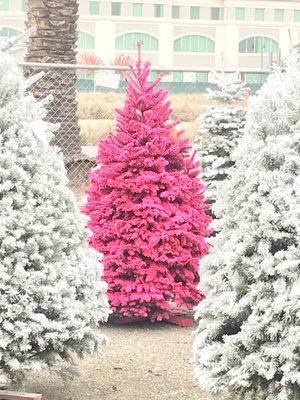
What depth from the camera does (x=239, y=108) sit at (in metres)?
10.2

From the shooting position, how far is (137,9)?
223 ft

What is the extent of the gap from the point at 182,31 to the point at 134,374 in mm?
62869

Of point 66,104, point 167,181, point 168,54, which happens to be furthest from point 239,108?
point 168,54

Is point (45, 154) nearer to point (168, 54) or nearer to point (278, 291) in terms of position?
point (278, 291)

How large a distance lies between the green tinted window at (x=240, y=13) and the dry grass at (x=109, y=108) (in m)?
46.7

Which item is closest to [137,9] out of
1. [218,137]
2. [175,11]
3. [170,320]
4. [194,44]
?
[175,11]

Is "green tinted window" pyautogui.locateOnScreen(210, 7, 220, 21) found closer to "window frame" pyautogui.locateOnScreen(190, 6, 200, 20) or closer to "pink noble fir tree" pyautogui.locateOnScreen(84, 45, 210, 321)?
"window frame" pyautogui.locateOnScreen(190, 6, 200, 20)

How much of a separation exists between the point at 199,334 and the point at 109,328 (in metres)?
2.78

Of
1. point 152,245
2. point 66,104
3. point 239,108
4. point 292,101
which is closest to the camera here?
point 292,101

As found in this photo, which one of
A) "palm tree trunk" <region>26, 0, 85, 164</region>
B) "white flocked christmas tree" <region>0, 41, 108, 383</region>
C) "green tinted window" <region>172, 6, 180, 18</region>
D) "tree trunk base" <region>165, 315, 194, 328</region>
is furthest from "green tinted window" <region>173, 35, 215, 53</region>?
"white flocked christmas tree" <region>0, 41, 108, 383</region>

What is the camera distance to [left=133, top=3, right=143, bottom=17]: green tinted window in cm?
6731

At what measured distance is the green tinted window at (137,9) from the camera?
221 ft

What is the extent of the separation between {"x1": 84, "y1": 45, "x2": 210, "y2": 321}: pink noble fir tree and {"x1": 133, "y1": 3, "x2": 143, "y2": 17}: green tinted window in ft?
200

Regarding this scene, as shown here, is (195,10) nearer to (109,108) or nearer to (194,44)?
(194,44)
